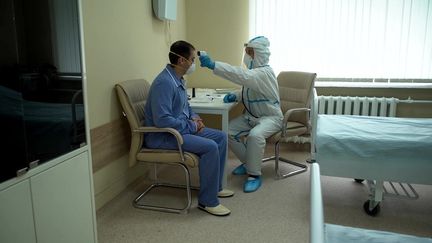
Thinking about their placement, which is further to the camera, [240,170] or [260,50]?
[240,170]

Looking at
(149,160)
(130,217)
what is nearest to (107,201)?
(130,217)

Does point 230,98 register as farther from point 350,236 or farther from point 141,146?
point 350,236

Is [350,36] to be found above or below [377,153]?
above

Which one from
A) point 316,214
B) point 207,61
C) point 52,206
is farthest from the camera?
point 207,61

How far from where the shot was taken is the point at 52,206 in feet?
4.34

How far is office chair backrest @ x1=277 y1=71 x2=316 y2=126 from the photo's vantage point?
123 inches

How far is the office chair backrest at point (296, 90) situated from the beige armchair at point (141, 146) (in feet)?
4.30

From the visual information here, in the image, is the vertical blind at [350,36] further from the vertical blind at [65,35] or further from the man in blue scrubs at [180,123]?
the vertical blind at [65,35]

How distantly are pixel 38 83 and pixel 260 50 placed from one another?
2077 mm

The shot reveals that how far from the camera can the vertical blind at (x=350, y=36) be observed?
339 centimetres

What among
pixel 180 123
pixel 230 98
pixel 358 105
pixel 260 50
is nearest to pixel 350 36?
pixel 358 105

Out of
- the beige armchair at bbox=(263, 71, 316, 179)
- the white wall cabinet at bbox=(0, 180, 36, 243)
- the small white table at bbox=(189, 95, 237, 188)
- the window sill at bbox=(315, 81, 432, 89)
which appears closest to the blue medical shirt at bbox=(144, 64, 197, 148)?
the small white table at bbox=(189, 95, 237, 188)

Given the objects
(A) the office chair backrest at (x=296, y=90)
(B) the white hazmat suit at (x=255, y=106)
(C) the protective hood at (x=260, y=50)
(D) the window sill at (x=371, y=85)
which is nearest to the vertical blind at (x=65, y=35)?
(B) the white hazmat suit at (x=255, y=106)

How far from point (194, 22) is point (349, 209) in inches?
103
